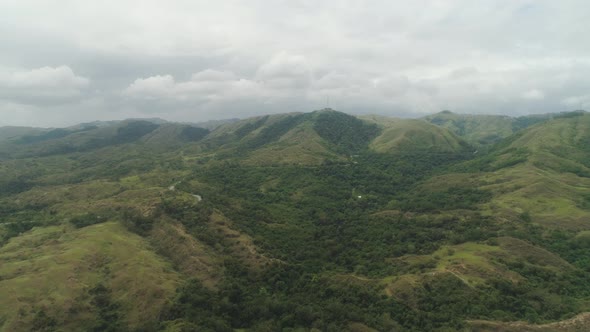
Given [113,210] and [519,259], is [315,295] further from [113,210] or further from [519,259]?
[113,210]

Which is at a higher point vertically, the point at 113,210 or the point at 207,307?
the point at 113,210

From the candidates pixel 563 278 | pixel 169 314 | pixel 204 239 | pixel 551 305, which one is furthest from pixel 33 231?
pixel 563 278

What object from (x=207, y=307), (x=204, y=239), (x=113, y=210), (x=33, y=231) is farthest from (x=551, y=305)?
(x=33, y=231)

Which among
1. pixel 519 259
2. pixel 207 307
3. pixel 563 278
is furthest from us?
pixel 519 259

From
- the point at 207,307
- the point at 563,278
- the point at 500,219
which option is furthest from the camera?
the point at 500,219

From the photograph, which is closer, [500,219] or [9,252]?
[9,252]

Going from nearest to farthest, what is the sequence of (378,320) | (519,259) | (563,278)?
1. (378,320)
2. (563,278)
3. (519,259)

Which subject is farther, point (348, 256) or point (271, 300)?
point (348, 256)

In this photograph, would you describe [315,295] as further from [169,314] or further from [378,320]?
[169,314]

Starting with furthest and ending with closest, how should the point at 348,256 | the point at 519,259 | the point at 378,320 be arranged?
the point at 348,256 < the point at 519,259 < the point at 378,320
